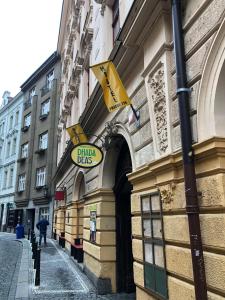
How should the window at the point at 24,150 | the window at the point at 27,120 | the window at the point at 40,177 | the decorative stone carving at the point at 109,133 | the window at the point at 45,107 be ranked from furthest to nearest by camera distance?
the window at the point at 27,120
the window at the point at 24,150
the window at the point at 45,107
the window at the point at 40,177
the decorative stone carving at the point at 109,133

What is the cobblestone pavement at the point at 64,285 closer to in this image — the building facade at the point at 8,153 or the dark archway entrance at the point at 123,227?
the dark archway entrance at the point at 123,227

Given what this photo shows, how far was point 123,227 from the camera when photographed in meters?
8.45

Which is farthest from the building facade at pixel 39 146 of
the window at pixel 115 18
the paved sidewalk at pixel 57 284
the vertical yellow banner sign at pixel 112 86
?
the vertical yellow banner sign at pixel 112 86

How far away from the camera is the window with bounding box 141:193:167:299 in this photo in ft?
15.4

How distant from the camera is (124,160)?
26.7 feet

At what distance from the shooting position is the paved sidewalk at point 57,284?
7.64 m

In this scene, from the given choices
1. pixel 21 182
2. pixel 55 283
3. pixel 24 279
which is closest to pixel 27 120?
pixel 21 182

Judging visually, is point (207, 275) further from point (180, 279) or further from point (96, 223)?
point (96, 223)

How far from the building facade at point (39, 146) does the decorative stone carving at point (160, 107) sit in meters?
22.6

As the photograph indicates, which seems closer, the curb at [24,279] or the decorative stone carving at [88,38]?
the curb at [24,279]

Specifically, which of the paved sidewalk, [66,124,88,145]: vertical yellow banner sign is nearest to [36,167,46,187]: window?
the paved sidewalk

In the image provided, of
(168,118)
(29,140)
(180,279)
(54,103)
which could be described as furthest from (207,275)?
(29,140)

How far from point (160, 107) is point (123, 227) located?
14.7ft

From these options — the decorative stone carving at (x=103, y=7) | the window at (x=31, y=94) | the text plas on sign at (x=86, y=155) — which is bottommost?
the text plas on sign at (x=86, y=155)
